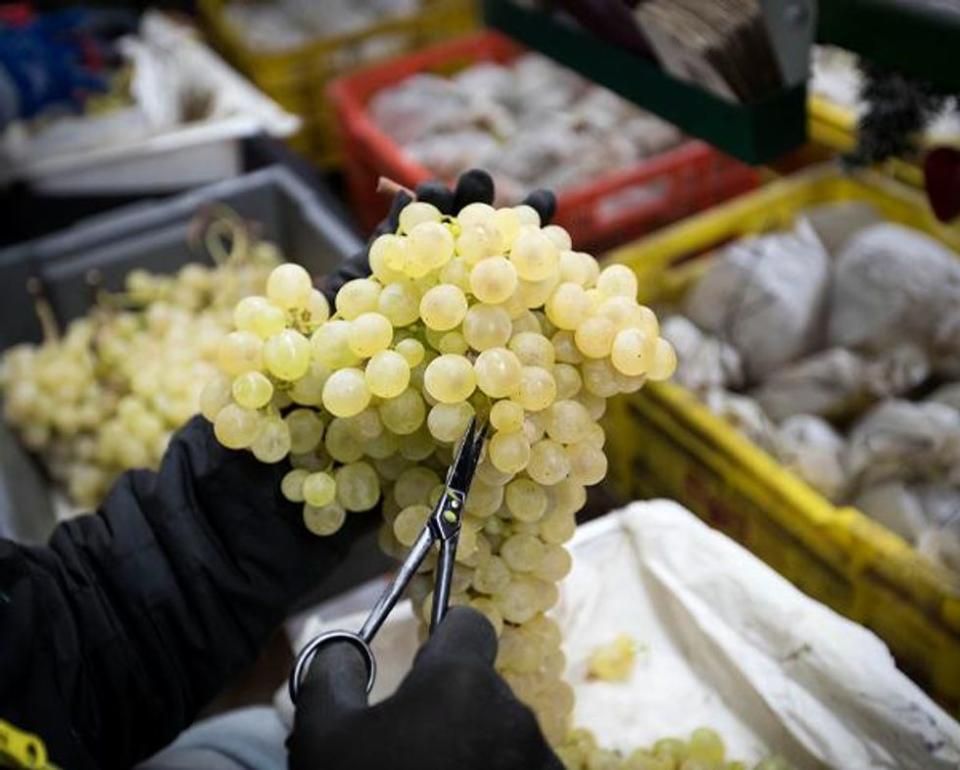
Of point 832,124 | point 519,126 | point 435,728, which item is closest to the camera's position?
point 435,728

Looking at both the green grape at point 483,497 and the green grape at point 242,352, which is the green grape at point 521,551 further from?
the green grape at point 242,352

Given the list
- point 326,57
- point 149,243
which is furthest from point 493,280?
point 326,57

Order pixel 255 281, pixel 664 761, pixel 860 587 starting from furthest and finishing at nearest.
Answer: pixel 255 281
pixel 860 587
pixel 664 761

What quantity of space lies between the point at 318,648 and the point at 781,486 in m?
0.70

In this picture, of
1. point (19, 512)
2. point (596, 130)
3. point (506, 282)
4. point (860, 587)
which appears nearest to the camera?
point (506, 282)

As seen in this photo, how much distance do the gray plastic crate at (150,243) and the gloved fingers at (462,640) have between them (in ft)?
3.65

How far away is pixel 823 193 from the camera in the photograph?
182 cm

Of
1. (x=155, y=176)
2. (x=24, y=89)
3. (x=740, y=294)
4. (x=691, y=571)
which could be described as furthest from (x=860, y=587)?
(x=24, y=89)

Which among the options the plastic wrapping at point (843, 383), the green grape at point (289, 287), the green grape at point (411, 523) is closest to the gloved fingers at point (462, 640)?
the green grape at point (411, 523)

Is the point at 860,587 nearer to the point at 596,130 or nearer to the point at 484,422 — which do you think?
the point at 484,422

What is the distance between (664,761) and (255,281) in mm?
1134

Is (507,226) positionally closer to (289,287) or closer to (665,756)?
(289,287)

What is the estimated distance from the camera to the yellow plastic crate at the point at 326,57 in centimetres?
256

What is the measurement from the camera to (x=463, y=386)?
0.76m
